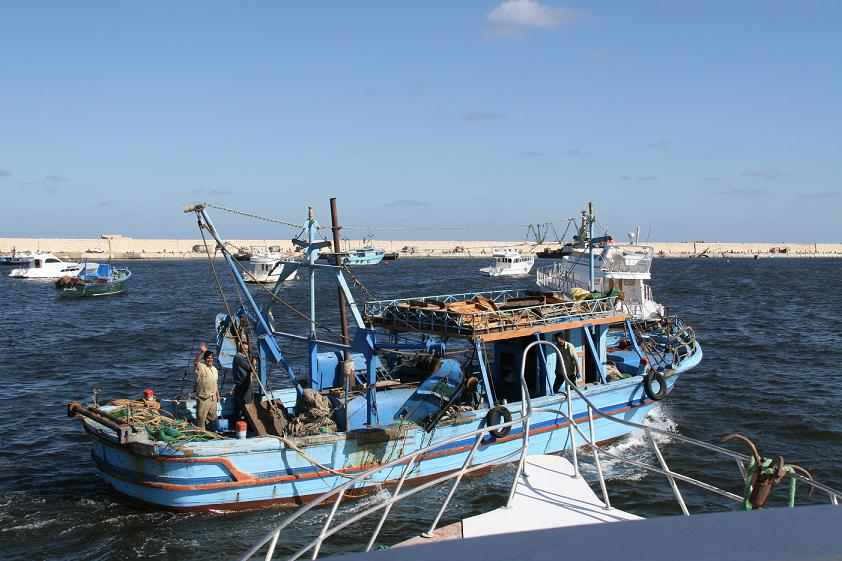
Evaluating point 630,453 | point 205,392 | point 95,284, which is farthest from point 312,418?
point 95,284

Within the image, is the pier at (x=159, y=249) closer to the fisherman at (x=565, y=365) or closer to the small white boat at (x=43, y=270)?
the small white boat at (x=43, y=270)

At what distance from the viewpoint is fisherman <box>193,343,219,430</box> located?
15859 mm

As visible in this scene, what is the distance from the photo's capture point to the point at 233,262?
1948 cm

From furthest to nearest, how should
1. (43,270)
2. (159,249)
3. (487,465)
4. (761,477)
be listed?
(159,249), (43,270), (487,465), (761,477)

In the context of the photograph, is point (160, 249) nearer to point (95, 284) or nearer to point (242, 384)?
point (95, 284)

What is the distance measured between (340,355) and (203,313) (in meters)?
34.2

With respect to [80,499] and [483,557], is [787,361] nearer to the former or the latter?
[80,499]

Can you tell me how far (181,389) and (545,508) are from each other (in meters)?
13.4

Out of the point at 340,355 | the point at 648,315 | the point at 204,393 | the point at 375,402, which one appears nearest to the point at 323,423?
the point at 375,402

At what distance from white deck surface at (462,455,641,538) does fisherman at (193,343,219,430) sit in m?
8.79

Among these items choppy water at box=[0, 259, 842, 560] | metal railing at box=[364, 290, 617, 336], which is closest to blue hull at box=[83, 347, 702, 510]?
choppy water at box=[0, 259, 842, 560]

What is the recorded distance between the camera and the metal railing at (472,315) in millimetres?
16469

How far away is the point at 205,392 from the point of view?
15938 millimetres

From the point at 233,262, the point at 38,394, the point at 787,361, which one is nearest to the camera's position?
the point at 233,262
